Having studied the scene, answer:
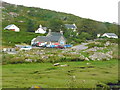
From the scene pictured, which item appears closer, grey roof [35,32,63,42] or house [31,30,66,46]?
house [31,30,66,46]

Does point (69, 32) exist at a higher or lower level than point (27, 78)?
higher

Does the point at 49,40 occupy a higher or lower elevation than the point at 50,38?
lower

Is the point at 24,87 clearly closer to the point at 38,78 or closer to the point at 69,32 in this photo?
the point at 38,78

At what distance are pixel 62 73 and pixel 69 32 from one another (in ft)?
224

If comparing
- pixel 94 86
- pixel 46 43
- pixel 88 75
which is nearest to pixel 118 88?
pixel 94 86

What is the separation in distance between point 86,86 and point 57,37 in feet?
189

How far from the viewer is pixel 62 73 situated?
88.3 ft

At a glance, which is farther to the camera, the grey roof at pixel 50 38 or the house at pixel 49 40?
the grey roof at pixel 50 38

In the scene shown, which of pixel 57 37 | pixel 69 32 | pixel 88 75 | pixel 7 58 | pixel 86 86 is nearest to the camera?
pixel 86 86

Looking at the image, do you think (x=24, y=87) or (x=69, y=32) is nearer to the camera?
(x=24, y=87)

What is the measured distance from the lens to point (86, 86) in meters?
21.2

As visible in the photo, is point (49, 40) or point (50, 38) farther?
point (50, 38)

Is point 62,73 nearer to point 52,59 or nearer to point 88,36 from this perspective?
point 52,59

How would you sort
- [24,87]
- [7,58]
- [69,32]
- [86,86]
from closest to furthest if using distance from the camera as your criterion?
1. [24,87]
2. [86,86]
3. [7,58]
4. [69,32]
